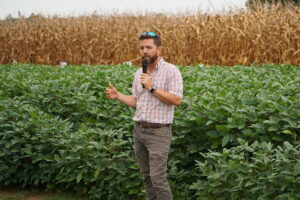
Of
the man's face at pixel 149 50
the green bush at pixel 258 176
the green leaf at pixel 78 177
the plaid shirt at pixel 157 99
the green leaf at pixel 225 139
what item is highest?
the man's face at pixel 149 50

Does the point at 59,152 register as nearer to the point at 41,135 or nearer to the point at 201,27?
the point at 41,135

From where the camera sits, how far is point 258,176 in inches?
158

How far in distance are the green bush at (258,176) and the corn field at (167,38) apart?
8233 mm

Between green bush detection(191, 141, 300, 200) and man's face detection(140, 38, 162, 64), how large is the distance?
1.06 metres

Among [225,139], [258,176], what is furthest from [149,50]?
[258,176]

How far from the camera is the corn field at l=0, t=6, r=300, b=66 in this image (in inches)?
499

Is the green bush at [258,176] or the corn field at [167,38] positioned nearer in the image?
the green bush at [258,176]

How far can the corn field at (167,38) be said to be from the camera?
12680mm

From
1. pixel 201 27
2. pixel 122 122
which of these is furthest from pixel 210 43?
pixel 122 122

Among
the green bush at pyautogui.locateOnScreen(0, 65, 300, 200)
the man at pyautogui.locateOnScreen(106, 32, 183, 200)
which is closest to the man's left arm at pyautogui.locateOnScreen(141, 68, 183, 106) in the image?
the man at pyautogui.locateOnScreen(106, 32, 183, 200)

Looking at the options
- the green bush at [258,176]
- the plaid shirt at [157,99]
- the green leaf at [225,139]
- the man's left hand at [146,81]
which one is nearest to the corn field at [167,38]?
the green leaf at [225,139]

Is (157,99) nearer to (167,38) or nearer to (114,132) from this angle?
(114,132)

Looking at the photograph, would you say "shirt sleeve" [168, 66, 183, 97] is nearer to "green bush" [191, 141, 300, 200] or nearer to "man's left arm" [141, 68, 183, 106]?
"man's left arm" [141, 68, 183, 106]

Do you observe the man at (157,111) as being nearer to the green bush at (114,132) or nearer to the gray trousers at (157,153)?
the gray trousers at (157,153)
